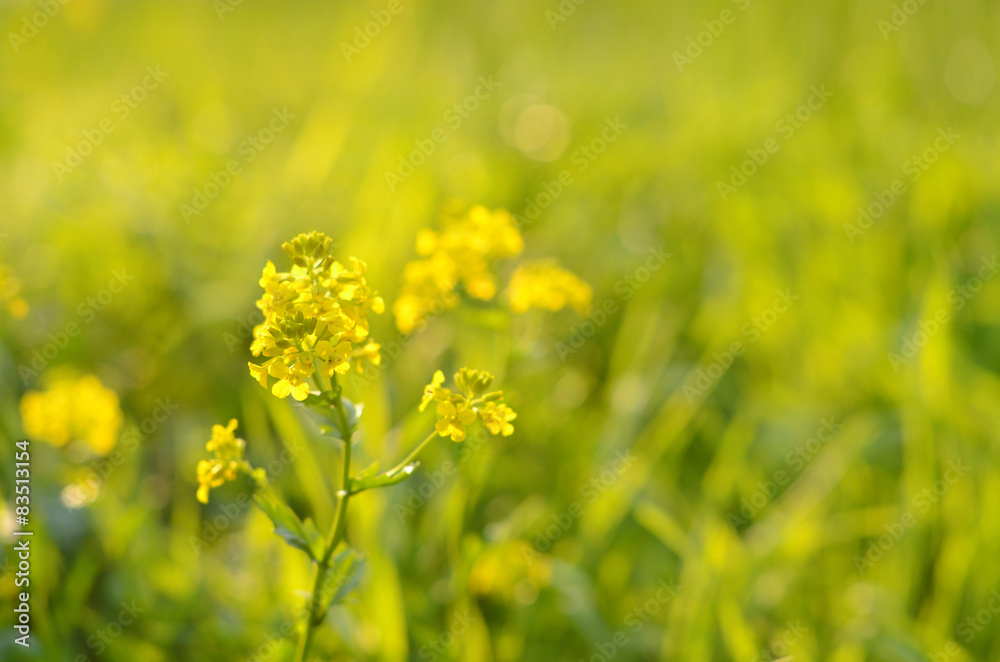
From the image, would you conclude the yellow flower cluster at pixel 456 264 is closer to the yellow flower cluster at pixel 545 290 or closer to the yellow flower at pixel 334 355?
the yellow flower cluster at pixel 545 290

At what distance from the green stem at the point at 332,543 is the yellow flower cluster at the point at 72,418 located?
0.82 metres

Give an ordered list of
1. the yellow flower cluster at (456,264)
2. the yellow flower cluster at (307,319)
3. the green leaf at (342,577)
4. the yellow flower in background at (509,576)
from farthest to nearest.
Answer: the yellow flower in background at (509,576) → the yellow flower cluster at (456,264) → the green leaf at (342,577) → the yellow flower cluster at (307,319)

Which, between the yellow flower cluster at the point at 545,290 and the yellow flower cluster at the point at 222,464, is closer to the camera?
the yellow flower cluster at the point at 222,464

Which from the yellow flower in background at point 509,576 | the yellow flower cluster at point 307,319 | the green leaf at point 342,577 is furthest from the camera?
the yellow flower in background at point 509,576

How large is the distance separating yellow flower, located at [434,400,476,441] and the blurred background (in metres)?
0.31

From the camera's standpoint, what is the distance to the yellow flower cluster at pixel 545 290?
4.77 feet

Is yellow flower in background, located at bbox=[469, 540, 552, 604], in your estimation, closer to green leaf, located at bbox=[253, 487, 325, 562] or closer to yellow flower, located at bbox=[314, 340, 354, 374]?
green leaf, located at bbox=[253, 487, 325, 562]

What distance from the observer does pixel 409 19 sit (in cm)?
370

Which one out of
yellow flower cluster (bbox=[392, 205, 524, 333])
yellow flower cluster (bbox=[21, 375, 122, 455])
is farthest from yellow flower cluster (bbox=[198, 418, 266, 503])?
yellow flower cluster (bbox=[21, 375, 122, 455])

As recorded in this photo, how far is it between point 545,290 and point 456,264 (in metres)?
0.18

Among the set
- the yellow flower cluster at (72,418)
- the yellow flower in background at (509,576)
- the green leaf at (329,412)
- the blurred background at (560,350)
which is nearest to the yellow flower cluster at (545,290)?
the blurred background at (560,350)

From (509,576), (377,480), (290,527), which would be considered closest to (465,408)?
(377,480)

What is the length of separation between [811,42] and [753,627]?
9.54 ft

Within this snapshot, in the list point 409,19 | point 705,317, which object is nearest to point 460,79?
point 409,19
